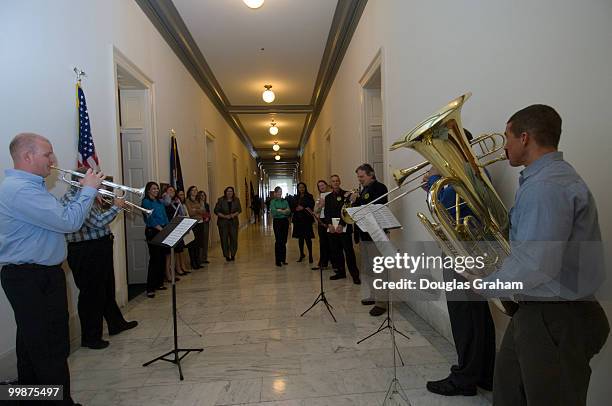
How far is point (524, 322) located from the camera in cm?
133

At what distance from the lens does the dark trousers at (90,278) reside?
10.7 feet

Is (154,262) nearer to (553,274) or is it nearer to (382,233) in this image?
(382,233)

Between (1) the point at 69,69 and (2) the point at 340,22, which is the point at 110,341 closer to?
(1) the point at 69,69

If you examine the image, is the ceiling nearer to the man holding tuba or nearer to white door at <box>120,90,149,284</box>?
white door at <box>120,90,149,284</box>

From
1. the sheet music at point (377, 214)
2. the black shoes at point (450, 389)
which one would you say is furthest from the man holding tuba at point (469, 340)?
the sheet music at point (377, 214)

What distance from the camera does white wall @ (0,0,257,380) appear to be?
9.21ft

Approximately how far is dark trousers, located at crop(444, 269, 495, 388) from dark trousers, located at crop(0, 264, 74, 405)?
237 centimetres

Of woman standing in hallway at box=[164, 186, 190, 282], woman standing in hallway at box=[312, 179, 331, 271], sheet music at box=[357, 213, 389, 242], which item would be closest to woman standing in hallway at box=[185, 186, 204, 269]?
woman standing in hallway at box=[164, 186, 190, 282]

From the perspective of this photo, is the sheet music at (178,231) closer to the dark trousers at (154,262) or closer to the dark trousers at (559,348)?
the dark trousers at (559,348)

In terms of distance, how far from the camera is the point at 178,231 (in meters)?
2.79

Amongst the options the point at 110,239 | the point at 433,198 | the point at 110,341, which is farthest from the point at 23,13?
the point at 433,198

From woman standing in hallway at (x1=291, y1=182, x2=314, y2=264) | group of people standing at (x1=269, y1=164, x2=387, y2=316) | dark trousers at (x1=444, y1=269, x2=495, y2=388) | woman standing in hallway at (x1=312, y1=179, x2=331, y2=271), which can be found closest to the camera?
dark trousers at (x1=444, y1=269, x2=495, y2=388)

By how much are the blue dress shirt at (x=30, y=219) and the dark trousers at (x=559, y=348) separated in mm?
2261

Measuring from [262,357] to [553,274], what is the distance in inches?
92.3
